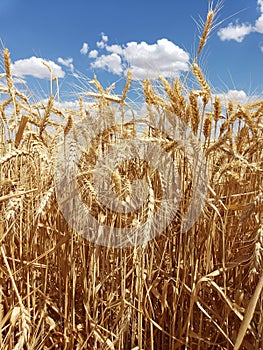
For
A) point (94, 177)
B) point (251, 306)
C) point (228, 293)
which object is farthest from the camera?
point (228, 293)

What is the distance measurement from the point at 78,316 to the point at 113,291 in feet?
0.63

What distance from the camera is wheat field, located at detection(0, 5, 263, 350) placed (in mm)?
1411

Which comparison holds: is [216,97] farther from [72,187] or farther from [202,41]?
[72,187]

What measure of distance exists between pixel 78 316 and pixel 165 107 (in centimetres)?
97

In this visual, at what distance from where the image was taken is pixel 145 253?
1.45m

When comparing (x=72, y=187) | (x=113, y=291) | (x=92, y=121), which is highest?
(x=92, y=121)

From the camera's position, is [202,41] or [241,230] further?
[241,230]

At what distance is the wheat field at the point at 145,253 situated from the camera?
141cm

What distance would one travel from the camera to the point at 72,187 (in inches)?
54.6

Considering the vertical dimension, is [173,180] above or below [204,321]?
above

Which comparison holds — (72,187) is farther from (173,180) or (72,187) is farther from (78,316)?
(78,316)

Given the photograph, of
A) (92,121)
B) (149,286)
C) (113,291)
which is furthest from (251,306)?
(92,121)

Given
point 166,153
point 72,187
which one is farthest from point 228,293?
point 72,187

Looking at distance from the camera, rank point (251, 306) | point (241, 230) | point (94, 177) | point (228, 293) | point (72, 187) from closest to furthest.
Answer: point (251, 306)
point (72, 187)
point (94, 177)
point (228, 293)
point (241, 230)
